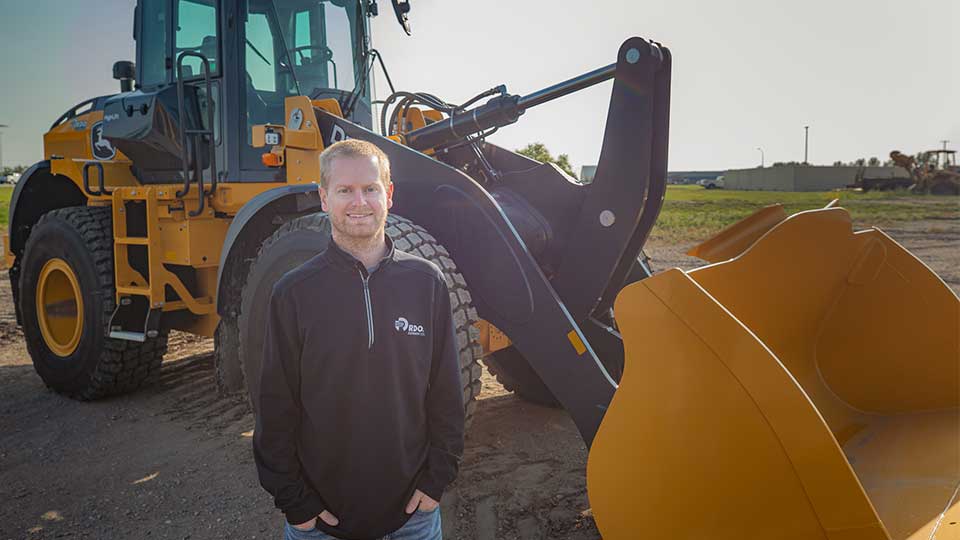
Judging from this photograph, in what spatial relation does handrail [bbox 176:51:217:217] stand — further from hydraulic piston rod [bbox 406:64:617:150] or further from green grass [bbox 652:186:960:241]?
green grass [bbox 652:186:960:241]

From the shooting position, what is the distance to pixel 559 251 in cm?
391

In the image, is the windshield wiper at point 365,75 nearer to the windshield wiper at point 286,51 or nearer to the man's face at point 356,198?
the windshield wiper at point 286,51

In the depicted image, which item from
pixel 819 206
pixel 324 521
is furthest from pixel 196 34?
pixel 819 206

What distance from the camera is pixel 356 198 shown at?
72.1 inches

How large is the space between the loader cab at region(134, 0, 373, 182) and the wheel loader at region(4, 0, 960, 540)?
14 mm

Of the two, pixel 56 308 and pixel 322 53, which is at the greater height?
pixel 322 53

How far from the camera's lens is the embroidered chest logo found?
6.01 ft

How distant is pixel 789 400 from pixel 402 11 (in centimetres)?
356

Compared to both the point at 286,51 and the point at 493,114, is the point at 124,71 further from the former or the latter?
the point at 493,114

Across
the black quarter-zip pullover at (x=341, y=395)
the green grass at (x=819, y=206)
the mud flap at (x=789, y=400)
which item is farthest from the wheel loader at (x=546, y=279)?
the green grass at (x=819, y=206)

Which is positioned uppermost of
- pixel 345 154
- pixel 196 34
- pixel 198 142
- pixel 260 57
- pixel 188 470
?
pixel 196 34

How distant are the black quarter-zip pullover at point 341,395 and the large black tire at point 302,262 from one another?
1082 millimetres

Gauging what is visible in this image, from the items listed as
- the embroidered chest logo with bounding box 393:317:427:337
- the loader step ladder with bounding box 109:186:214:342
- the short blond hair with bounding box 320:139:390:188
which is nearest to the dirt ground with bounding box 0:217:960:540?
the loader step ladder with bounding box 109:186:214:342

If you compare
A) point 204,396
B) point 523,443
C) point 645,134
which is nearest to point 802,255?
point 645,134
